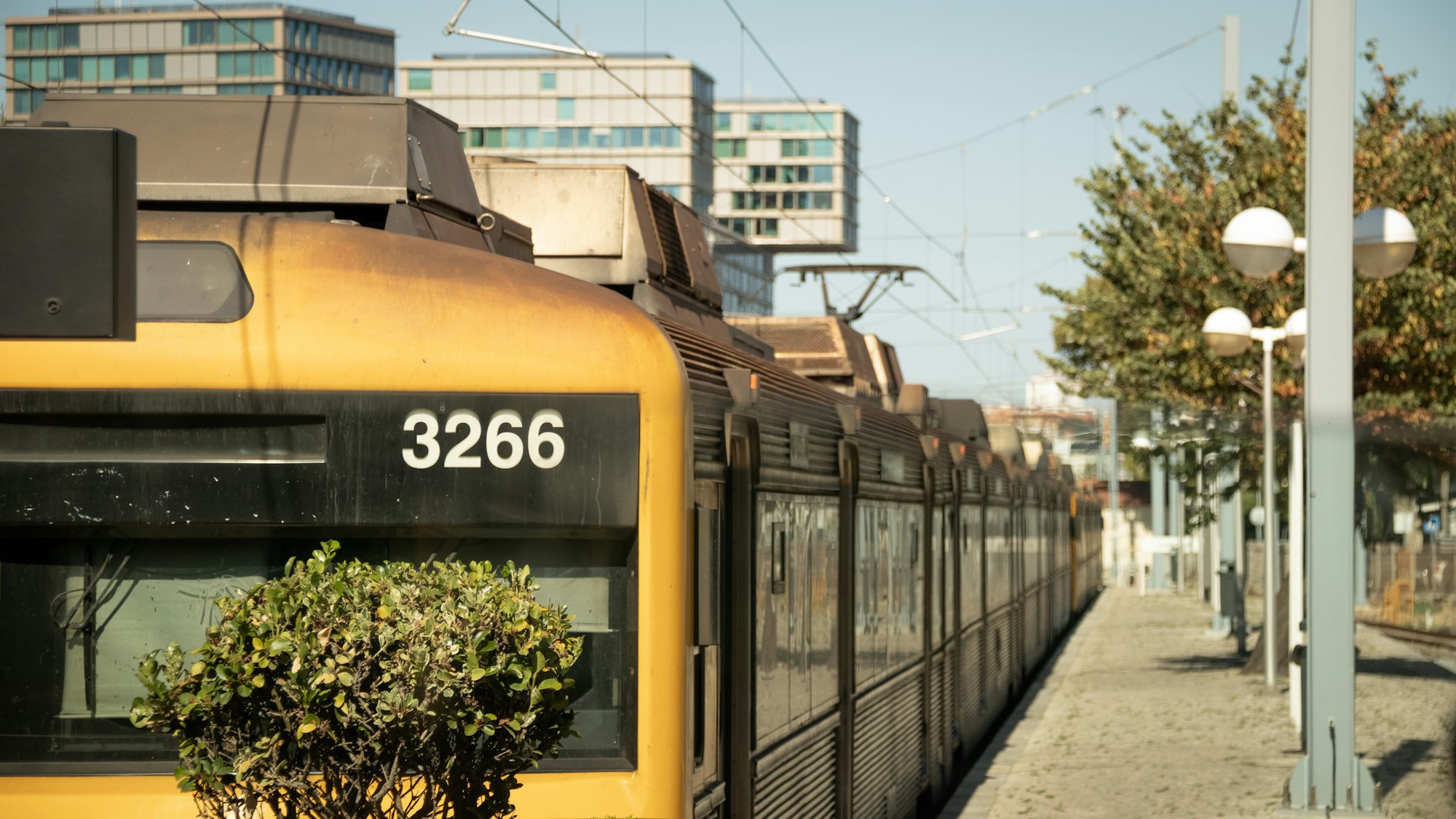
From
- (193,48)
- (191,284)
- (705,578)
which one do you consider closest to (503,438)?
(705,578)

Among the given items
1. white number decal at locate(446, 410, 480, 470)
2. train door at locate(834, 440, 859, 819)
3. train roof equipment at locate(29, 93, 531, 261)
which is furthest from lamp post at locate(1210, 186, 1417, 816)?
white number decal at locate(446, 410, 480, 470)

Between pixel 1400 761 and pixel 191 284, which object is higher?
pixel 191 284

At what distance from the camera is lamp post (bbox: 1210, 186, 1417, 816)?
927cm

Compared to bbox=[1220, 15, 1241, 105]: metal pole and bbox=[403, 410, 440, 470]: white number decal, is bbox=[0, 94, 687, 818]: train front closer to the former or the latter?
bbox=[403, 410, 440, 470]: white number decal

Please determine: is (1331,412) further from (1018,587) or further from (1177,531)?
(1177,531)

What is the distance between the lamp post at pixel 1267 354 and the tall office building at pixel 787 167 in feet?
244

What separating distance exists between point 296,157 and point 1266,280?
48.0ft

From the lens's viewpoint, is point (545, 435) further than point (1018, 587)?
No

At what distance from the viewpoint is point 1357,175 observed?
18.2 m

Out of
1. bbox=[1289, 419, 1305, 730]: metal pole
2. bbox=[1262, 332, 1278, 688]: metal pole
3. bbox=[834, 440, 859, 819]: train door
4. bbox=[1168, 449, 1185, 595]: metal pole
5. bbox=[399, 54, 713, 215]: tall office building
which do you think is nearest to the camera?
bbox=[834, 440, 859, 819]: train door

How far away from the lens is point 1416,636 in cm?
1952

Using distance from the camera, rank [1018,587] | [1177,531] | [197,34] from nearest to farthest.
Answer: [1018,587] → [1177,531] → [197,34]

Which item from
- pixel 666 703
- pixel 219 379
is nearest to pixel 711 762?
pixel 666 703

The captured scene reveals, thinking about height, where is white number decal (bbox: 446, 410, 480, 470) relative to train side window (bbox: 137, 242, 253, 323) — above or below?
below
